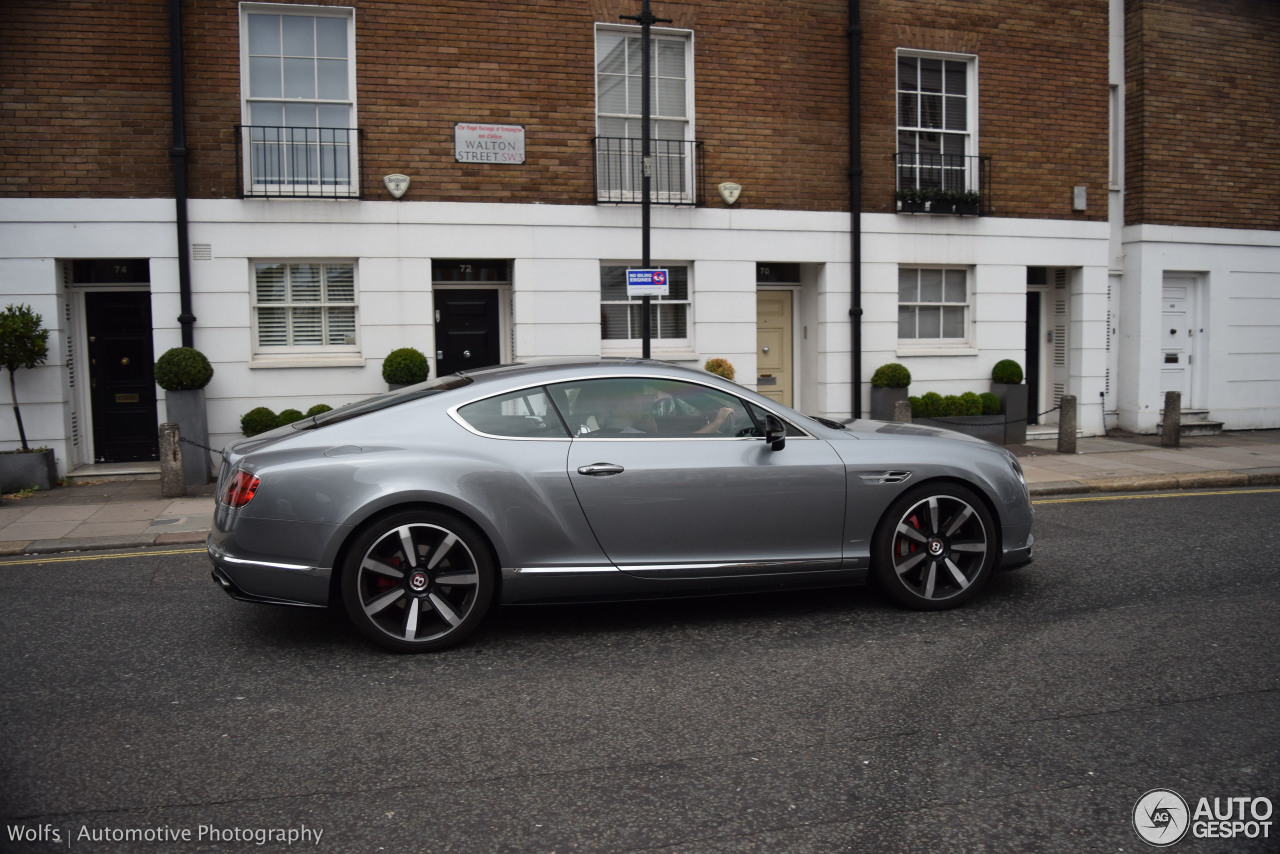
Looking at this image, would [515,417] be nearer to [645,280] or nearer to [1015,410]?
[645,280]

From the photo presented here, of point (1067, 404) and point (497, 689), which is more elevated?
point (1067, 404)

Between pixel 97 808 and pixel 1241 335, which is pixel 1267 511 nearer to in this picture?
pixel 1241 335

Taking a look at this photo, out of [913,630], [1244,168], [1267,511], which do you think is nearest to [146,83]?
[913,630]

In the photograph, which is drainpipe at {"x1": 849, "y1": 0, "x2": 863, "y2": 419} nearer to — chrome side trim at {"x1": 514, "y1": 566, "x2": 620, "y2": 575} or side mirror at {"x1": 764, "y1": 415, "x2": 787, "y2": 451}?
side mirror at {"x1": 764, "y1": 415, "x2": 787, "y2": 451}

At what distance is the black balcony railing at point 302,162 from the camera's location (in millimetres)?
11984

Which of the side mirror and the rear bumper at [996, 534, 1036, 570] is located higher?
the side mirror

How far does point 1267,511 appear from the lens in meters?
9.09

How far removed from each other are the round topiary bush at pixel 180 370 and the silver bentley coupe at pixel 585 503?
6.44 metres

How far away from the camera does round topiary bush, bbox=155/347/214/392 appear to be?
1125 centimetres

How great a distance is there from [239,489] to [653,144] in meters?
9.34

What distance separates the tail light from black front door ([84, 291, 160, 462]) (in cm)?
815

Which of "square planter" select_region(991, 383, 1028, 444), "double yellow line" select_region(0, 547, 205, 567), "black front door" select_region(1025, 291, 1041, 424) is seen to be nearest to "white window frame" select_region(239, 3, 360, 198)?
"double yellow line" select_region(0, 547, 205, 567)

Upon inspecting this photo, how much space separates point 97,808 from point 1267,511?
9541 millimetres

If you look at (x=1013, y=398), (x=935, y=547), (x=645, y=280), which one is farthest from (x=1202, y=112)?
(x=935, y=547)
